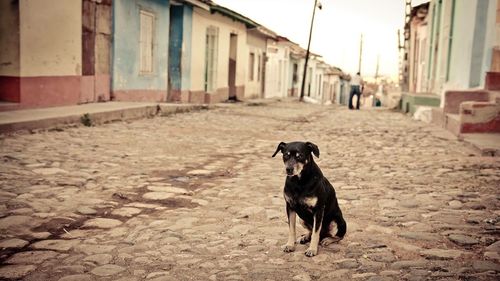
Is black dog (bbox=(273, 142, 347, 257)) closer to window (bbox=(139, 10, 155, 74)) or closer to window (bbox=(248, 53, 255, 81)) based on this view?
window (bbox=(139, 10, 155, 74))

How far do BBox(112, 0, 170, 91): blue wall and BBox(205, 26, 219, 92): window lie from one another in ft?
10.7

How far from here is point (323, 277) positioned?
2656mm

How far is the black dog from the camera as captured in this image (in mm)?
2877

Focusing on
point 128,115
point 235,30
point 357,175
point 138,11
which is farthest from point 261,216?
point 235,30

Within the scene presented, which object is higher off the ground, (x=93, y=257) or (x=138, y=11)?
(x=138, y=11)

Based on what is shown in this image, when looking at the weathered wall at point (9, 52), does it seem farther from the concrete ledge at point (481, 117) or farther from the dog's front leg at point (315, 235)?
the concrete ledge at point (481, 117)

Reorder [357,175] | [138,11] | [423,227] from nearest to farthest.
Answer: [423,227] < [357,175] < [138,11]

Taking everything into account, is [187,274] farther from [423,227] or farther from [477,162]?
[477,162]

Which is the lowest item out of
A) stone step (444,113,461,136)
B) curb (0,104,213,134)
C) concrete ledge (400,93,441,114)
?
curb (0,104,213,134)

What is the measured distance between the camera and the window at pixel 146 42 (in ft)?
46.0

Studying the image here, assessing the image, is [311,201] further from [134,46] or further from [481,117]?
[134,46]

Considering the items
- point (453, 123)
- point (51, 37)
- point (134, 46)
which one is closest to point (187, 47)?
point (134, 46)

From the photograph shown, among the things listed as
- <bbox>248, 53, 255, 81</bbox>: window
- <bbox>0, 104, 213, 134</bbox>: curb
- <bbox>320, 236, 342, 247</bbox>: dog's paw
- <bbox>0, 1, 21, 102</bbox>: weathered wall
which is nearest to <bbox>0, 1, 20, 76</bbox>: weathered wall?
<bbox>0, 1, 21, 102</bbox>: weathered wall

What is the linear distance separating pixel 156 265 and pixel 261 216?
4.17 feet
